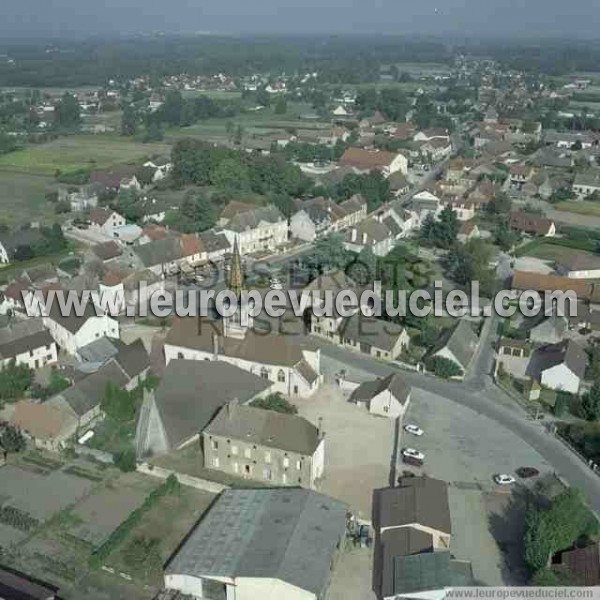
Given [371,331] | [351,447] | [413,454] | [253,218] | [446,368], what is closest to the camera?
[413,454]

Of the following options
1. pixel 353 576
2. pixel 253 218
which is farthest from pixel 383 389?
pixel 253 218

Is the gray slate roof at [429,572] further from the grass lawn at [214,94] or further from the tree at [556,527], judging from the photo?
the grass lawn at [214,94]

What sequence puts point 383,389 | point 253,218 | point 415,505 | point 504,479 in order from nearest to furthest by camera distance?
point 415,505
point 504,479
point 383,389
point 253,218

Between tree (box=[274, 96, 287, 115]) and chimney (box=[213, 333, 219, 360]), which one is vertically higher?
tree (box=[274, 96, 287, 115])

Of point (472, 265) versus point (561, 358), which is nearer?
point (561, 358)

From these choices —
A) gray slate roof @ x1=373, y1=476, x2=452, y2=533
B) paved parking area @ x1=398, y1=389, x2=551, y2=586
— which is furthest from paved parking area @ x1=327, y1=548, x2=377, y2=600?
paved parking area @ x1=398, y1=389, x2=551, y2=586

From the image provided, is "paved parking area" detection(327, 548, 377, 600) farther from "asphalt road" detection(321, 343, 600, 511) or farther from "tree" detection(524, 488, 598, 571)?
"asphalt road" detection(321, 343, 600, 511)

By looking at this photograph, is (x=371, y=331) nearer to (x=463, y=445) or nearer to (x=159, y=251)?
(x=463, y=445)
